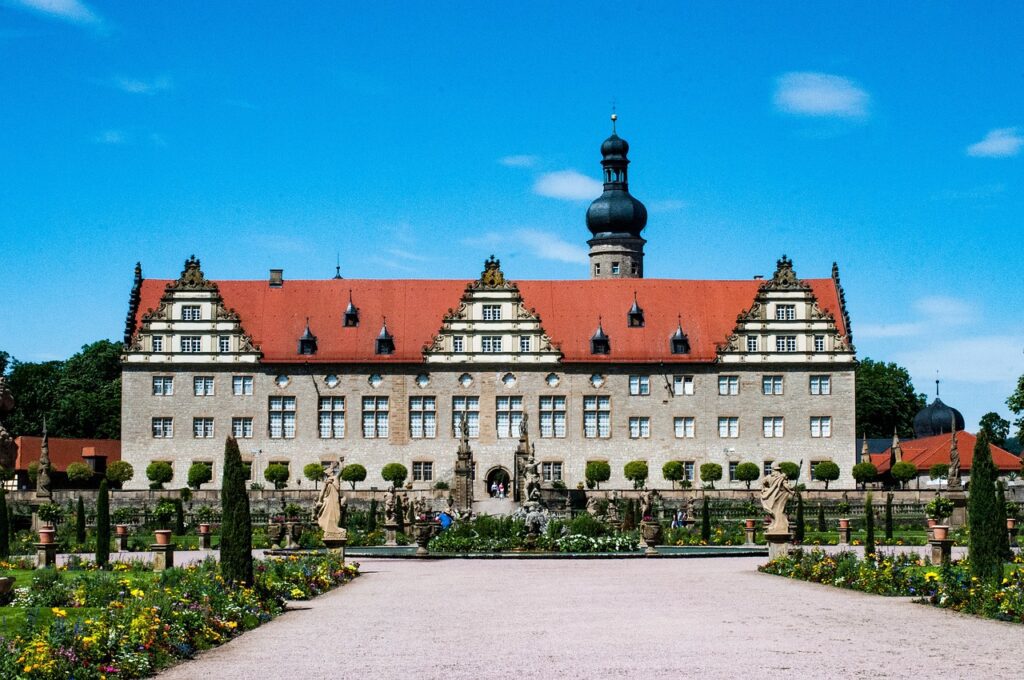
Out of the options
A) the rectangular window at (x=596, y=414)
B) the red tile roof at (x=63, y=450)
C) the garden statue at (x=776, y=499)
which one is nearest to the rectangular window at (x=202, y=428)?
the red tile roof at (x=63, y=450)

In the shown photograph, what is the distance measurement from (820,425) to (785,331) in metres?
4.18

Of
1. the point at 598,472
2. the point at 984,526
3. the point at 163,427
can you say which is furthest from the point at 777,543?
the point at 163,427

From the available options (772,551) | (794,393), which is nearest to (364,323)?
(794,393)

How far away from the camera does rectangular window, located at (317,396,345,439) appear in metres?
62.5

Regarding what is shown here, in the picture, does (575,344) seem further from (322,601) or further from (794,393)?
(322,601)

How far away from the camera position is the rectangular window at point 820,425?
205 feet

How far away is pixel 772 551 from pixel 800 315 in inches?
1307

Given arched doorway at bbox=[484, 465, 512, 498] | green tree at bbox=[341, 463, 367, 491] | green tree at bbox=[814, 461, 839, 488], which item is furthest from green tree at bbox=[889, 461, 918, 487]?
green tree at bbox=[341, 463, 367, 491]

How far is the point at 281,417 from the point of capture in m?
62.5

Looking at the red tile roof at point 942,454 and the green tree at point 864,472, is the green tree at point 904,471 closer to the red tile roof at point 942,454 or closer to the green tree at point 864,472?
the green tree at point 864,472

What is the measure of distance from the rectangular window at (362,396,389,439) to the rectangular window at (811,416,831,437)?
17.8m

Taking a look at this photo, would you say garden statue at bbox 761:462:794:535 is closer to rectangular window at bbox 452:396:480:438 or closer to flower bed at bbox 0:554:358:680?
flower bed at bbox 0:554:358:680

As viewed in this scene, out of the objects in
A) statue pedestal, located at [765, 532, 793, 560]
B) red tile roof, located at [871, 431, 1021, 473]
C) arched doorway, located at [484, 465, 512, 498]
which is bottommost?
statue pedestal, located at [765, 532, 793, 560]

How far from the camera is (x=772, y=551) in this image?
30.9 metres
